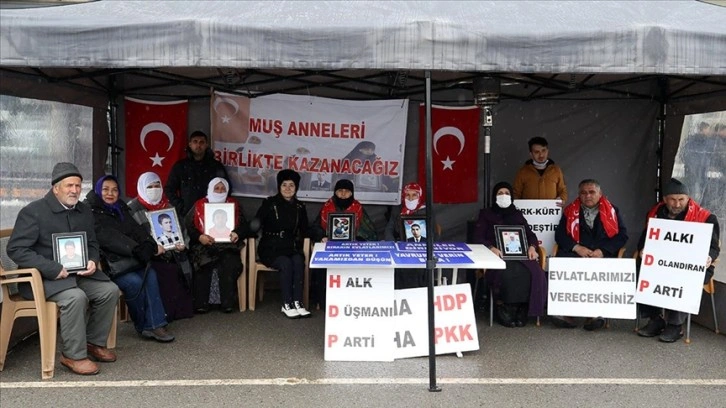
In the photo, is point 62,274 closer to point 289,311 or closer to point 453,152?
point 289,311

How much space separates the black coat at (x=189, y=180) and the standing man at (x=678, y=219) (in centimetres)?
Result: 433

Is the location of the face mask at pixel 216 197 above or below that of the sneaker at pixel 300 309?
above

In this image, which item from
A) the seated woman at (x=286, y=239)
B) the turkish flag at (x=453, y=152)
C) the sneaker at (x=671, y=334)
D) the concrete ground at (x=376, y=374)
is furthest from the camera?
the turkish flag at (x=453, y=152)

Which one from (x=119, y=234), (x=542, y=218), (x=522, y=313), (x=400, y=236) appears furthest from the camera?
(x=542, y=218)

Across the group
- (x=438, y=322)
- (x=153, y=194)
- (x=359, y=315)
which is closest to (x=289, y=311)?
(x=359, y=315)

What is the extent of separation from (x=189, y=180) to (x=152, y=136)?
2.76 ft

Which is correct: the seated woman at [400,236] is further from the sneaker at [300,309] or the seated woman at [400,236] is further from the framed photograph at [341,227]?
the sneaker at [300,309]

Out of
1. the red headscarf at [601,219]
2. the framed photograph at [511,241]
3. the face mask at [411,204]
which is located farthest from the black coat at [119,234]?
the red headscarf at [601,219]

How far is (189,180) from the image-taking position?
7102mm

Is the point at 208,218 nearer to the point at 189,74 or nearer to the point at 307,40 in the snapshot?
the point at 189,74

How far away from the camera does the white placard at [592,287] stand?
5750 millimetres

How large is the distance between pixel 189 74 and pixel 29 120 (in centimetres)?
181

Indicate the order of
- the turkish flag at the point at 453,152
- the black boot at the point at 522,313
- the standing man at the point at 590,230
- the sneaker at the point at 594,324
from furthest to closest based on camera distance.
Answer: the turkish flag at the point at 453,152, the standing man at the point at 590,230, the black boot at the point at 522,313, the sneaker at the point at 594,324

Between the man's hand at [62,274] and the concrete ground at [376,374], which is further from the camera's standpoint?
the man's hand at [62,274]
